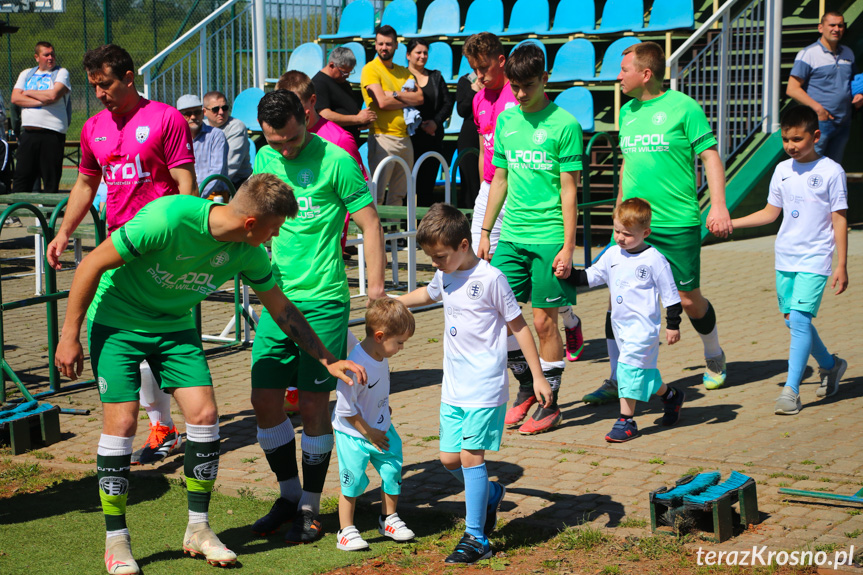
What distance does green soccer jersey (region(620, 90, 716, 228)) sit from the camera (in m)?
6.73

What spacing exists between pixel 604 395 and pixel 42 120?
10.2 m

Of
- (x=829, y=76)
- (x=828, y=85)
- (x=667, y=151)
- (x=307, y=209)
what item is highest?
(x=829, y=76)

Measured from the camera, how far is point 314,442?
4.65m

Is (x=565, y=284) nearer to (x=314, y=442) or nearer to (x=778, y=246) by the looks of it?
(x=778, y=246)

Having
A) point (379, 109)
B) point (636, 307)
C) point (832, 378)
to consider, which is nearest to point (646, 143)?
point (636, 307)

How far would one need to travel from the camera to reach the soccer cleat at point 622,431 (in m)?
5.85

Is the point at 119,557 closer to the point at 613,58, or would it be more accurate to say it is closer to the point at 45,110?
the point at 45,110

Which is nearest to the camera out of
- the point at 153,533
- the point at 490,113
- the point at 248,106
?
the point at 153,533

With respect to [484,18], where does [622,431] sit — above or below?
below

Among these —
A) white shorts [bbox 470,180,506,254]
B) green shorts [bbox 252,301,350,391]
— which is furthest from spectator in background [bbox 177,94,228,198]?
green shorts [bbox 252,301,350,391]

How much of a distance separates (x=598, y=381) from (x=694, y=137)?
187 centimetres

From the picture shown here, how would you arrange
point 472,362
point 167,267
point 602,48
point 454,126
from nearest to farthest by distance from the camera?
point 167,267, point 472,362, point 454,126, point 602,48

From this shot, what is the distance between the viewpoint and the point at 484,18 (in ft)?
54.1

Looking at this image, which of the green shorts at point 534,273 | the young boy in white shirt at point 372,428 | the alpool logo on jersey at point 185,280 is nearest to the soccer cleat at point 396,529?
the young boy in white shirt at point 372,428
